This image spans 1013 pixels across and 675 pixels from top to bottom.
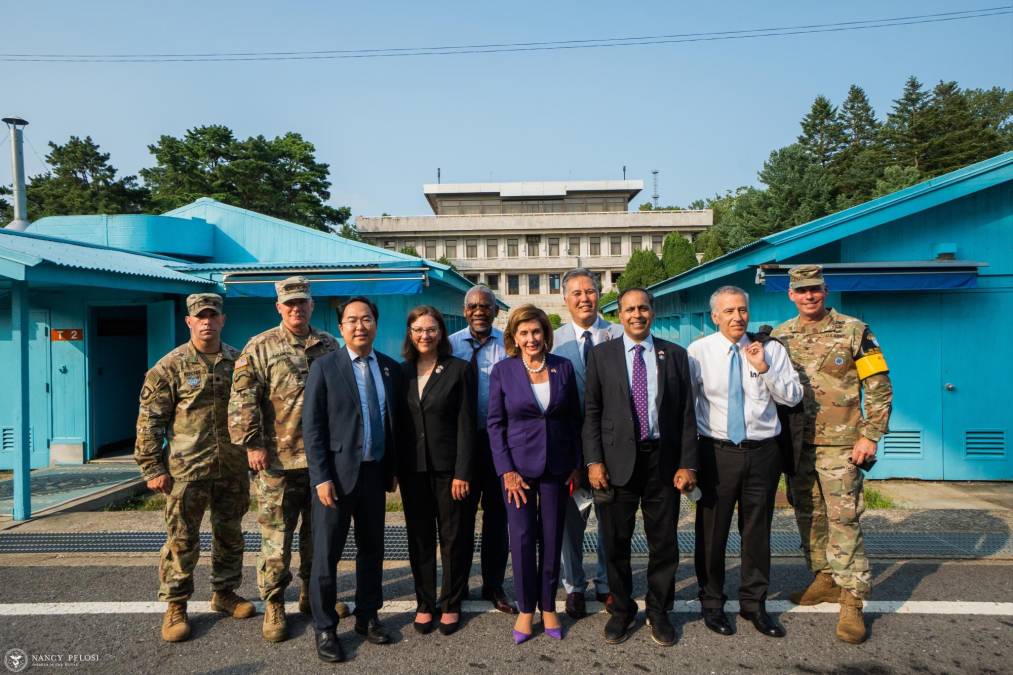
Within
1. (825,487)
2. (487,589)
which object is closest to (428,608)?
(487,589)

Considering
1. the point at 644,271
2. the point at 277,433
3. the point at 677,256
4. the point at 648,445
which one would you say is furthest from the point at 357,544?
the point at 644,271

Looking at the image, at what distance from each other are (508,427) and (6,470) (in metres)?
8.30

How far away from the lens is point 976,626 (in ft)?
11.3

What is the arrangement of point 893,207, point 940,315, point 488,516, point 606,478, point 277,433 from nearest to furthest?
point 606,478 → point 277,433 → point 488,516 → point 893,207 → point 940,315

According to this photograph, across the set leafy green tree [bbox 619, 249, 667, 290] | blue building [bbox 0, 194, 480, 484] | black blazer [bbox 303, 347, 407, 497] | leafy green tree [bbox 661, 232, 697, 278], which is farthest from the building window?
black blazer [bbox 303, 347, 407, 497]

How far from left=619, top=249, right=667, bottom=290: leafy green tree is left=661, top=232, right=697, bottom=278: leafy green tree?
0.49 m

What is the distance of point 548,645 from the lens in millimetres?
3346

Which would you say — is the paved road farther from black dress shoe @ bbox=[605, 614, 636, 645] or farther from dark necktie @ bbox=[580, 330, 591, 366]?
dark necktie @ bbox=[580, 330, 591, 366]

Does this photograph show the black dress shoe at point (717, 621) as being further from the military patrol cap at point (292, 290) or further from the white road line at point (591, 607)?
the military patrol cap at point (292, 290)

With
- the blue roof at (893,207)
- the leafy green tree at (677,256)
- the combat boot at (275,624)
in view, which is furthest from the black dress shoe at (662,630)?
the leafy green tree at (677,256)

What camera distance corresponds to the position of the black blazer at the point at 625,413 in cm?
341

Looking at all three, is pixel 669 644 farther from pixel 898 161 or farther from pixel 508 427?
pixel 898 161

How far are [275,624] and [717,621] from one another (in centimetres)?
255

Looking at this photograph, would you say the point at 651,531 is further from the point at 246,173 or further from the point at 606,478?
the point at 246,173
